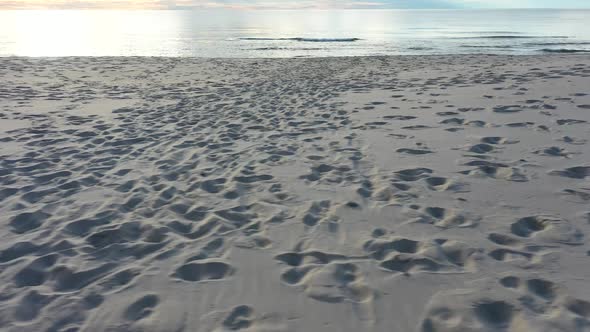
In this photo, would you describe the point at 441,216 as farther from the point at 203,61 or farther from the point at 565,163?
the point at 203,61

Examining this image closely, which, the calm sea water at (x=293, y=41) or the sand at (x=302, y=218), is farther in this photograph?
the calm sea water at (x=293, y=41)

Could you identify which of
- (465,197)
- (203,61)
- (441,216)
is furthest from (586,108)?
(203,61)

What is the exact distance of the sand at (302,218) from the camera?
10.2 ft

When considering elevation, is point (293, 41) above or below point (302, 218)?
above

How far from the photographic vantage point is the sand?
3.09 meters

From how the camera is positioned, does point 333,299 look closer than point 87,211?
Yes

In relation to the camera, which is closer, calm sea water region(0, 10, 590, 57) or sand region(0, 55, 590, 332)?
sand region(0, 55, 590, 332)

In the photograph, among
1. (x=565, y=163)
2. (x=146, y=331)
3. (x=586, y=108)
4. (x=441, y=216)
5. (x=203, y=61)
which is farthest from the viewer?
(x=203, y=61)

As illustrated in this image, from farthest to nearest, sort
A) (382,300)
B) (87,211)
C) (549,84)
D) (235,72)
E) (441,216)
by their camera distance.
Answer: (235,72), (549,84), (87,211), (441,216), (382,300)

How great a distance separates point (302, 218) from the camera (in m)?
4.52

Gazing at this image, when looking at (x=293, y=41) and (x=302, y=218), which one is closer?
(x=302, y=218)

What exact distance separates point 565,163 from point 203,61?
20.0 m

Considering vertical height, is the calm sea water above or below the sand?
above

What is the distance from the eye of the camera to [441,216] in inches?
175
